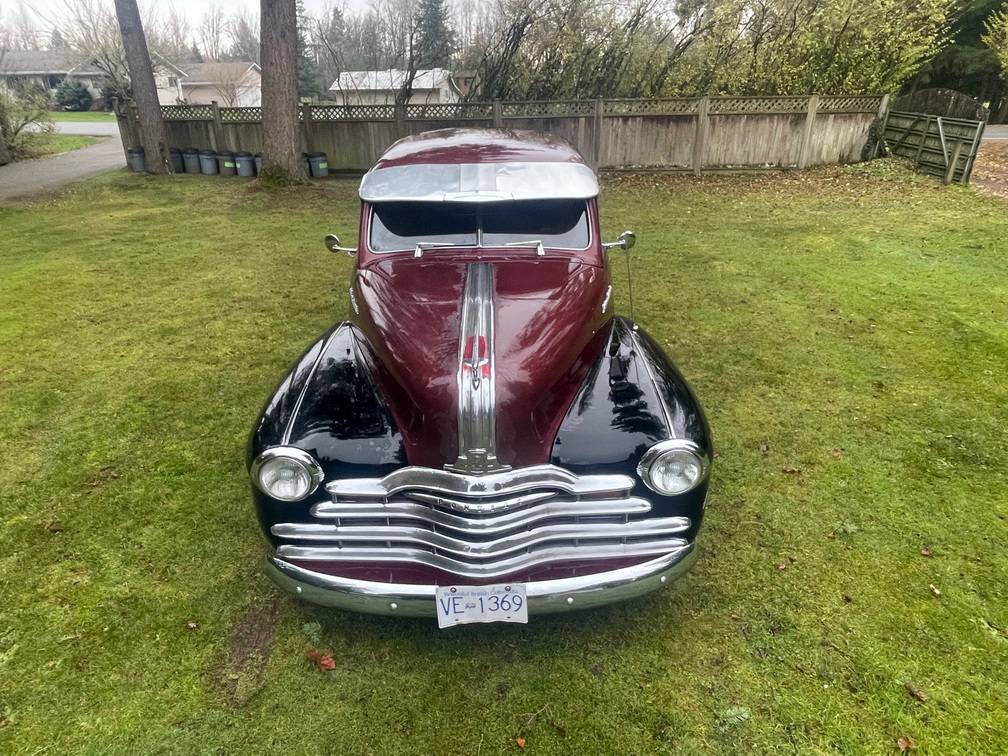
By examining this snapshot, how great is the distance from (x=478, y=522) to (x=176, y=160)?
16195mm

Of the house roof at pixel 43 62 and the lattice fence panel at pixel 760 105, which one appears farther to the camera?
the house roof at pixel 43 62

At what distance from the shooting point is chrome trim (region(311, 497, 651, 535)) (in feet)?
7.89

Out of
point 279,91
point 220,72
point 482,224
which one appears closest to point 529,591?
point 482,224

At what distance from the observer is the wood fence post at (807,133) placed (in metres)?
13.0

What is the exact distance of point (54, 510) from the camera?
3.58 m

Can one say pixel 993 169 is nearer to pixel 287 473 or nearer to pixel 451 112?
pixel 451 112

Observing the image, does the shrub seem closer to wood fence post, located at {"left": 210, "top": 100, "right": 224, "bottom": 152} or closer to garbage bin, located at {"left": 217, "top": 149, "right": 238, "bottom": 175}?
wood fence post, located at {"left": 210, "top": 100, "right": 224, "bottom": 152}

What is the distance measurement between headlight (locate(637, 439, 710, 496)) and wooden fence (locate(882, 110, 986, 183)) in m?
12.3

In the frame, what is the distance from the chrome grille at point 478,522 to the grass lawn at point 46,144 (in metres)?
21.4

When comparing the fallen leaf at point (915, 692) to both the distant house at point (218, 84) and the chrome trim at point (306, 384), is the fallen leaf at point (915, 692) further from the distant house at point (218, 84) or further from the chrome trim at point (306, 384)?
the distant house at point (218, 84)

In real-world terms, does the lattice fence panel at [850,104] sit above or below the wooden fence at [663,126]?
above

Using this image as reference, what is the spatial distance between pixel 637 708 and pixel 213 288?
22.3ft

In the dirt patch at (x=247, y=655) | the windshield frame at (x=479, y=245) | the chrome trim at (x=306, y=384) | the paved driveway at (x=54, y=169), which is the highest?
the windshield frame at (x=479, y=245)

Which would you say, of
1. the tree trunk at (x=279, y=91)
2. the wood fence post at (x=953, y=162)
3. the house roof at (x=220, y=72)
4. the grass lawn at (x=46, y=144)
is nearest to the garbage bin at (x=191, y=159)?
the tree trunk at (x=279, y=91)
